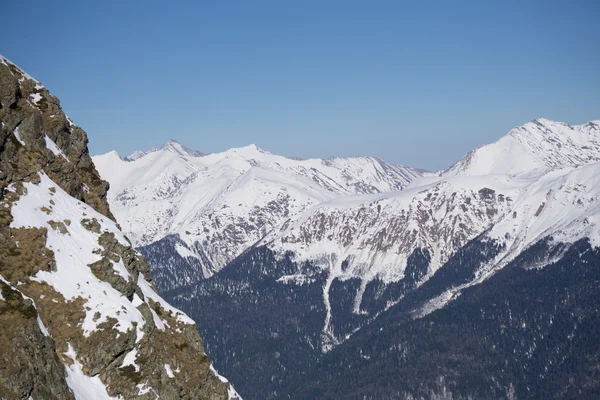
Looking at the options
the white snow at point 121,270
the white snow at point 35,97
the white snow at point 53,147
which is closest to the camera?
the white snow at point 121,270

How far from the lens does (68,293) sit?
101 metres

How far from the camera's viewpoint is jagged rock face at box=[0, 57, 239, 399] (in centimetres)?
8353

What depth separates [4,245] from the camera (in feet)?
325

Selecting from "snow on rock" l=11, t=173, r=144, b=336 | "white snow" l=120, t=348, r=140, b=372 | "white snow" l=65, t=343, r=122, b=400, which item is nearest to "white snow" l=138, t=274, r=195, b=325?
"snow on rock" l=11, t=173, r=144, b=336

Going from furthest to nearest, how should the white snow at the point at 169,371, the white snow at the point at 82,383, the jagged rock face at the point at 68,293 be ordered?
1. the white snow at the point at 169,371
2. the white snow at the point at 82,383
3. the jagged rock face at the point at 68,293

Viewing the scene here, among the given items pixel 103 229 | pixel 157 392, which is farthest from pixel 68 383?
pixel 103 229

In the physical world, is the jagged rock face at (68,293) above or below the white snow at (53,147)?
below

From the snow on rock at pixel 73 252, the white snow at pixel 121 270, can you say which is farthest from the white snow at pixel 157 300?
the snow on rock at pixel 73 252

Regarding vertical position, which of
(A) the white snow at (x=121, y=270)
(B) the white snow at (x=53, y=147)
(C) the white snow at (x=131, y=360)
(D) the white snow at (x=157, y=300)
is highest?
(B) the white snow at (x=53, y=147)

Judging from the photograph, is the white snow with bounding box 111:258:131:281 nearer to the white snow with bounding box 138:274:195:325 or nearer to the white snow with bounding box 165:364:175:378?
the white snow with bounding box 138:274:195:325

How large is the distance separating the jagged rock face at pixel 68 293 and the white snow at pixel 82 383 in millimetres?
174

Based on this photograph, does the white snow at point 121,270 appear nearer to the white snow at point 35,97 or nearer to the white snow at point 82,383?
the white snow at point 82,383

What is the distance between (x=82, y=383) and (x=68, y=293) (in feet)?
44.6

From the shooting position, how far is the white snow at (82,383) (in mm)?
90062
